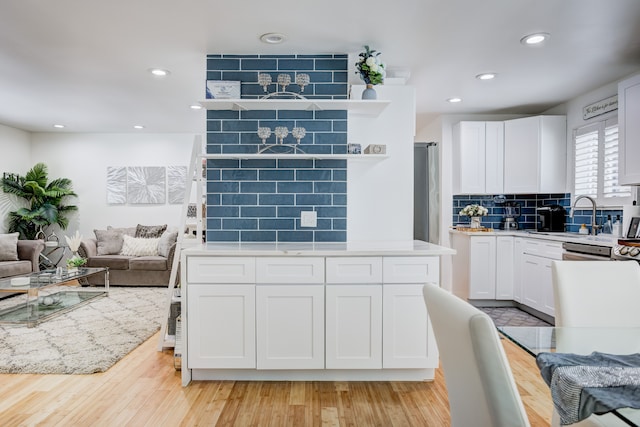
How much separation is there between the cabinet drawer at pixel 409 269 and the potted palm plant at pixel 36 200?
6.19 m

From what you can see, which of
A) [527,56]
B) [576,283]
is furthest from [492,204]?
[576,283]

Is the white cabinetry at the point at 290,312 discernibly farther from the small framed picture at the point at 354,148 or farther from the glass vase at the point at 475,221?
the glass vase at the point at 475,221

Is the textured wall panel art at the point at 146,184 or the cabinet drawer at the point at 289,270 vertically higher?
the textured wall panel art at the point at 146,184

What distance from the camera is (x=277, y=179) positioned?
313 centimetres

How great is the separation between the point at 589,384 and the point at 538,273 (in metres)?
3.62

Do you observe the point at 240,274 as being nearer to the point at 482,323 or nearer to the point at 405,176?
the point at 405,176

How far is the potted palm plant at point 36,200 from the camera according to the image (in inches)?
251

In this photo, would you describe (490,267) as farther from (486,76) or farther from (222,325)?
(222,325)

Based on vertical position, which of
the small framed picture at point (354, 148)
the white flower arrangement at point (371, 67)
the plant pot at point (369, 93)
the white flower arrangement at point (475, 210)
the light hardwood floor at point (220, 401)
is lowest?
the light hardwood floor at point (220, 401)

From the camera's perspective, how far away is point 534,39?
290cm

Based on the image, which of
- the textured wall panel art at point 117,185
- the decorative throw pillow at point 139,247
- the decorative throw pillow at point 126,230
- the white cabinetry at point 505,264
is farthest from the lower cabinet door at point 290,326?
the textured wall panel art at point 117,185

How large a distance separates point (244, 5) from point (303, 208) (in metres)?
1.45

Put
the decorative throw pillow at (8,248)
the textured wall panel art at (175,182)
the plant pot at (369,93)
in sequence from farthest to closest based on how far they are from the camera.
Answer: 1. the textured wall panel art at (175,182)
2. the decorative throw pillow at (8,248)
3. the plant pot at (369,93)

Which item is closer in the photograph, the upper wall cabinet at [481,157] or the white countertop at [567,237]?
the white countertop at [567,237]
